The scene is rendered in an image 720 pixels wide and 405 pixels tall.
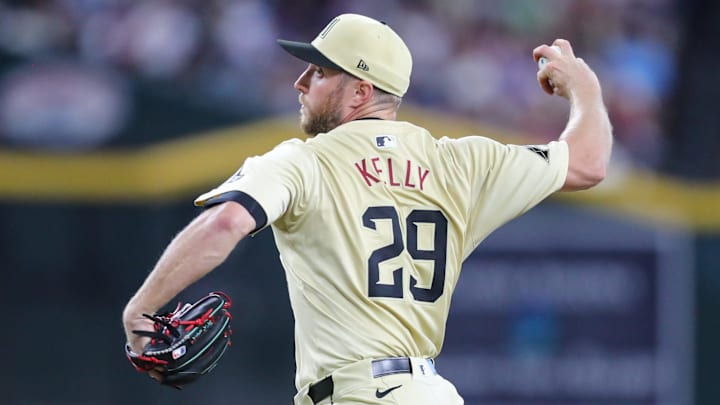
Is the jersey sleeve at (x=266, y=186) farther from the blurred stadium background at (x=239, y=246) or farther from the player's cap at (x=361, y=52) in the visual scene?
the blurred stadium background at (x=239, y=246)

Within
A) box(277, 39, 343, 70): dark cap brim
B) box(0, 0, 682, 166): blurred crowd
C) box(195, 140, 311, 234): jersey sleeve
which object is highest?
box(0, 0, 682, 166): blurred crowd

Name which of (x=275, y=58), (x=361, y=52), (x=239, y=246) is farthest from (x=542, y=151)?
(x=275, y=58)

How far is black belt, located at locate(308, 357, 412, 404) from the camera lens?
3.89 meters

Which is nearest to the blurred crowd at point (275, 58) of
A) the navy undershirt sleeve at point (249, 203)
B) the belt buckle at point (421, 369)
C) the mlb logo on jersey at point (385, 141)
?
the mlb logo on jersey at point (385, 141)

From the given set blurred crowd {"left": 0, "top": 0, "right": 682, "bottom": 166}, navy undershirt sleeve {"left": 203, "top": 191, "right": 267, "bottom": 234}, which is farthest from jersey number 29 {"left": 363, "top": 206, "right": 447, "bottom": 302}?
blurred crowd {"left": 0, "top": 0, "right": 682, "bottom": 166}

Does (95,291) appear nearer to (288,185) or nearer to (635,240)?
(635,240)

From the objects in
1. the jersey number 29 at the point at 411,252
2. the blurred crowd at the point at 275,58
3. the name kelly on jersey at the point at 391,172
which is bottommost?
the jersey number 29 at the point at 411,252

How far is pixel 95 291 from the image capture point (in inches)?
360

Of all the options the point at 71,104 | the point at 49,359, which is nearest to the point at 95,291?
the point at 49,359

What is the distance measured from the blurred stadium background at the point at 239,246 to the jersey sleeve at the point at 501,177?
188 inches

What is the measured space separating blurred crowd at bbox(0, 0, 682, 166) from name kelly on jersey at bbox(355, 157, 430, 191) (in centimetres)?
543

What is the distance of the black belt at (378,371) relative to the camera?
389 cm

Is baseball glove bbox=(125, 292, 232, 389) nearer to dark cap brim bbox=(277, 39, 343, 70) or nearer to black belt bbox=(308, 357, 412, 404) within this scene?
black belt bbox=(308, 357, 412, 404)

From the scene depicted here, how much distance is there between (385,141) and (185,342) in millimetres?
909
